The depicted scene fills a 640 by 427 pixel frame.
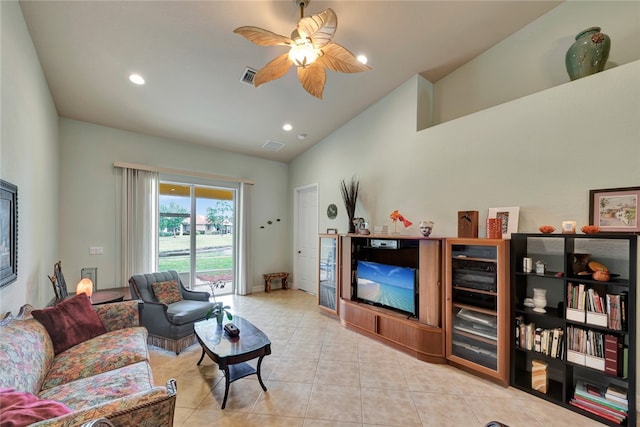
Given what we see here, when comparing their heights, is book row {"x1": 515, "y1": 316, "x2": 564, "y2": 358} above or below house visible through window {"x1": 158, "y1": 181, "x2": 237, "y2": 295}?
below

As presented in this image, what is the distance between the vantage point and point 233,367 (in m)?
2.41

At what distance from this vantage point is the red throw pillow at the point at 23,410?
0.94 meters

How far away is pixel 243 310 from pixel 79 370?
2623 millimetres

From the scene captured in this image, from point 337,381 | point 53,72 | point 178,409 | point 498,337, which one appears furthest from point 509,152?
point 53,72

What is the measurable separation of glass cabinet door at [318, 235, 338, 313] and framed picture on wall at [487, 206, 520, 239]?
2.20 meters

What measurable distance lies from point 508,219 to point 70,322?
13.9 feet

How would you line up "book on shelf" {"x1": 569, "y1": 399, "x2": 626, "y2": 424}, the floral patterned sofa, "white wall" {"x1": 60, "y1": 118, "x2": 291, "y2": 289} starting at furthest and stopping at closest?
1. "white wall" {"x1": 60, "y1": 118, "x2": 291, "y2": 289}
2. "book on shelf" {"x1": 569, "y1": 399, "x2": 626, "y2": 424}
3. the floral patterned sofa

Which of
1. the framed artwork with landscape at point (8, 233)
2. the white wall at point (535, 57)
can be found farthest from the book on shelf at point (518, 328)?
the framed artwork with landscape at point (8, 233)

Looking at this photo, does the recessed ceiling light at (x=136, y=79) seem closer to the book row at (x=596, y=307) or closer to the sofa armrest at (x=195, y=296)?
the sofa armrest at (x=195, y=296)

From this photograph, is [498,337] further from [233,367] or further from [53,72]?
[53,72]

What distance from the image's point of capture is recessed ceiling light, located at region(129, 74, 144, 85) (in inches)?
118

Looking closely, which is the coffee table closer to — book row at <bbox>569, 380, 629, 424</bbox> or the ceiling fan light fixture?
the ceiling fan light fixture

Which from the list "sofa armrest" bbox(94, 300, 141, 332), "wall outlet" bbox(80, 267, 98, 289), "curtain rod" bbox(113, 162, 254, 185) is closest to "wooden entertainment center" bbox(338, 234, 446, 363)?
"sofa armrest" bbox(94, 300, 141, 332)

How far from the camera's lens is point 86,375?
180 cm
